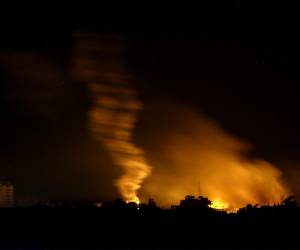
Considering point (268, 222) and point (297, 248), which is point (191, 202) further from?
point (297, 248)

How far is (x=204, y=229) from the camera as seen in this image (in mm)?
31312

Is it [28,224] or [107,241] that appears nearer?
[107,241]

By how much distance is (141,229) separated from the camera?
30484mm

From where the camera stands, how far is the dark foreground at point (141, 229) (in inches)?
1106

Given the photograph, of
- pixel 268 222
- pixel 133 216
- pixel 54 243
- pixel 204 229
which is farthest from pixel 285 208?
pixel 54 243

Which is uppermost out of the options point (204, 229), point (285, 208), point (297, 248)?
point (285, 208)

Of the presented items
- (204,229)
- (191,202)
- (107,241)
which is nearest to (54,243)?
(107,241)

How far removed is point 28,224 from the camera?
30.0 metres

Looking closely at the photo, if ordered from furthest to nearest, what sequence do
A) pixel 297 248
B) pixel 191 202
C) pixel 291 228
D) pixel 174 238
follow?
pixel 191 202 → pixel 291 228 → pixel 174 238 → pixel 297 248

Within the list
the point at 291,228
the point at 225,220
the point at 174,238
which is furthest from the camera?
the point at 225,220

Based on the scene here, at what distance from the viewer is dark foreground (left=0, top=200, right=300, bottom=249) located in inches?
1106

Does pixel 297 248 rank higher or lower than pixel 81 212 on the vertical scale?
lower

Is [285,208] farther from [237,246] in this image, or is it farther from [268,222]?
[237,246]

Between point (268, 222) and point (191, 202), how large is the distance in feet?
27.5
